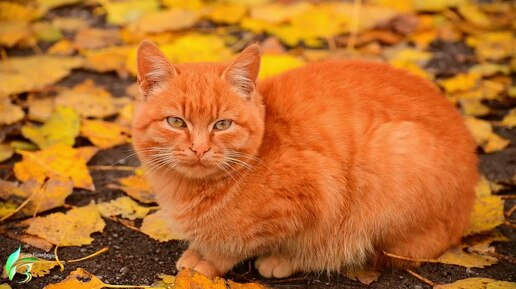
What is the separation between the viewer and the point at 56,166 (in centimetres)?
275

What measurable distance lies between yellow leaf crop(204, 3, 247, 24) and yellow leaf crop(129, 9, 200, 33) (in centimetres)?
12

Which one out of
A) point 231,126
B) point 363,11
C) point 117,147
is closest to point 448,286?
point 231,126

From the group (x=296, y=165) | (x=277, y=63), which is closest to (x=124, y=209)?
(x=296, y=165)

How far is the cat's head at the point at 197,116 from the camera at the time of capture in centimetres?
207

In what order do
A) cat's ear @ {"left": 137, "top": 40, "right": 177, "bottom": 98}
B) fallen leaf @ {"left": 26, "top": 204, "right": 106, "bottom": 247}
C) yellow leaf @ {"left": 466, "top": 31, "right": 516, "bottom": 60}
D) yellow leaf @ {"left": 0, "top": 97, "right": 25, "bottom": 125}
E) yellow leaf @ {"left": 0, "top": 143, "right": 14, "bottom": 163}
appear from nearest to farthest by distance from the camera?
cat's ear @ {"left": 137, "top": 40, "right": 177, "bottom": 98}
fallen leaf @ {"left": 26, "top": 204, "right": 106, "bottom": 247}
yellow leaf @ {"left": 0, "top": 143, "right": 14, "bottom": 163}
yellow leaf @ {"left": 0, "top": 97, "right": 25, "bottom": 125}
yellow leaf @ {"left": 466, "top": 31, "right": 516, "bottom": 60}

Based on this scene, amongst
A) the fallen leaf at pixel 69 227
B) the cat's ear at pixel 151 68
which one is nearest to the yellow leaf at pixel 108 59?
the fallen leaf at pixel 69 227

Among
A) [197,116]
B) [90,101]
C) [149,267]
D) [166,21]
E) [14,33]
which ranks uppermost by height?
[197,116]

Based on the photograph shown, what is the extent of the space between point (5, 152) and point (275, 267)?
1448 mm

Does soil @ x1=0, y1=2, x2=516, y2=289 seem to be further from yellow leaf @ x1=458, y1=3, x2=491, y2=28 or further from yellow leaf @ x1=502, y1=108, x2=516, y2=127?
yellow leaf @ x1=458, y1=3, x2=491, y2=28

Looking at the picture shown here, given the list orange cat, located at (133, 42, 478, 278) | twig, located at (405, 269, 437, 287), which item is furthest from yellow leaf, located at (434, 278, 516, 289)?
orange cat, located at (133, 42, 478, 278)

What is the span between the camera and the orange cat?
6.96 ft

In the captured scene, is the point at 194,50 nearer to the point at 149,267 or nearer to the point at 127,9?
the point at 127,9

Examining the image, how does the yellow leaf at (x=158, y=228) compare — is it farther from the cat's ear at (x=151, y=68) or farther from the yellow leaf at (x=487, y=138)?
the yellow leaf at (x=487, y=138)

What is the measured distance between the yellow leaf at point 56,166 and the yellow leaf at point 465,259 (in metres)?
1.52
